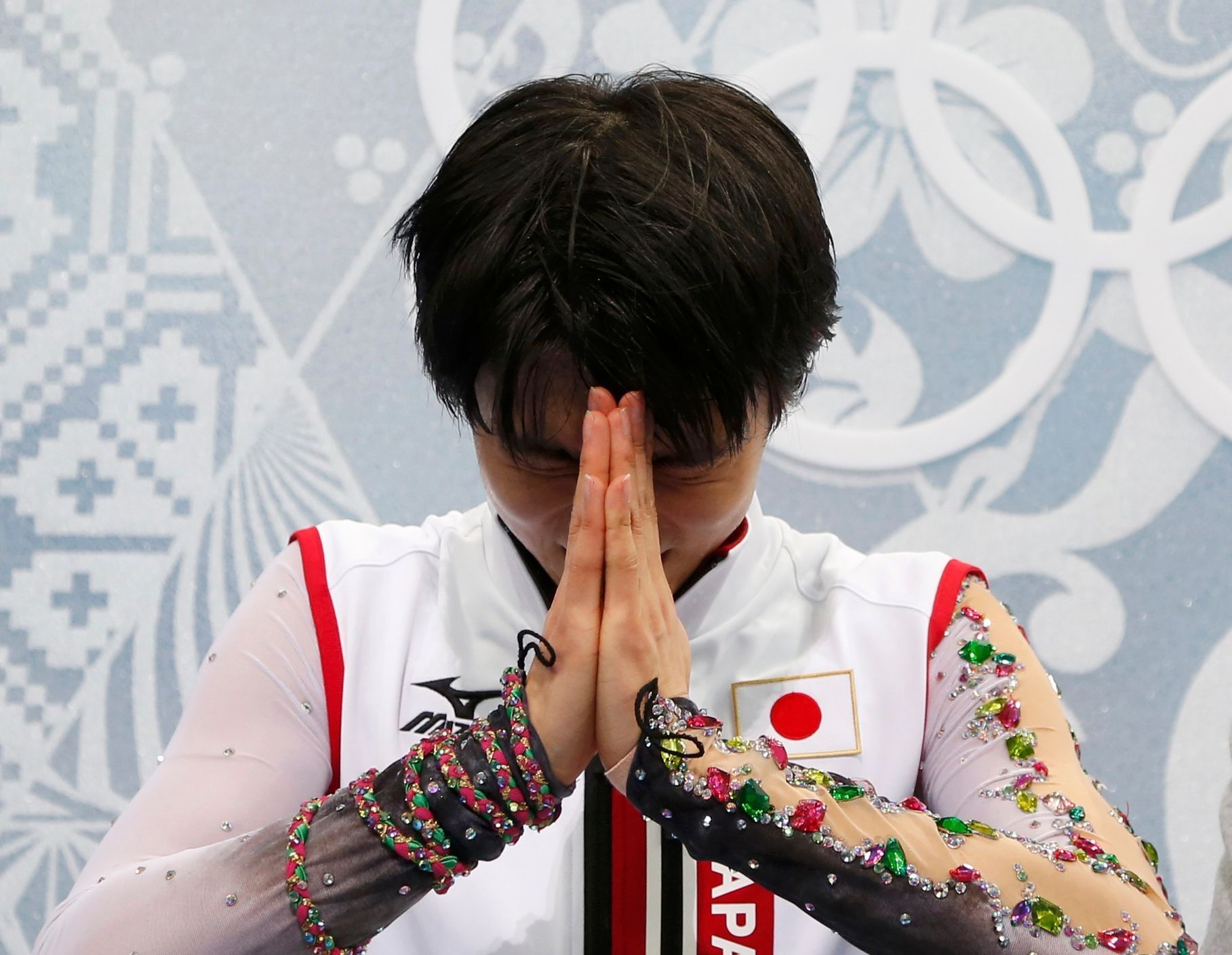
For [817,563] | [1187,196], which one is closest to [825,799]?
[817,563]

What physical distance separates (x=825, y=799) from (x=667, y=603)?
0.58ft

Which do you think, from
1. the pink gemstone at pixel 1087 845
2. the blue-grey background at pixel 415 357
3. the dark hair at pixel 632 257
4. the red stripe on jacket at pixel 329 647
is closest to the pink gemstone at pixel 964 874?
the pink gemstone at pixel 1087 845

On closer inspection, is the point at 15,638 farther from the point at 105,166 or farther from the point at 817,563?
the point at 817,563

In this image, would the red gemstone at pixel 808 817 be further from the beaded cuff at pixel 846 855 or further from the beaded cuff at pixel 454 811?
the beaded cuff at pixel 454 811

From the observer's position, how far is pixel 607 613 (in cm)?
90

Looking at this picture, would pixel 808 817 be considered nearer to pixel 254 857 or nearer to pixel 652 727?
pixel 652 727

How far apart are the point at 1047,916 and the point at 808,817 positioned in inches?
6.8

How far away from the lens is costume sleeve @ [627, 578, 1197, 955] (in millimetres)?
821

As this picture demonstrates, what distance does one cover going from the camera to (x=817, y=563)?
117cm

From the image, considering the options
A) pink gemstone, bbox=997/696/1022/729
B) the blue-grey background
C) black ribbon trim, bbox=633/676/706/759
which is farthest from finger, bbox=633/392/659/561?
the blue-grey background

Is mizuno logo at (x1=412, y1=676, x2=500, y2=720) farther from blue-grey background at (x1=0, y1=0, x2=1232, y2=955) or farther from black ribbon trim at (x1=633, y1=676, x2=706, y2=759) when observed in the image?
blue-grey background at (x1=0, y1=0, x2=1232, y2=955)

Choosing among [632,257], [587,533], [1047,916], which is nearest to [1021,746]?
[1047,916]

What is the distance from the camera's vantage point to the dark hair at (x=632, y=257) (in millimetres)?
844

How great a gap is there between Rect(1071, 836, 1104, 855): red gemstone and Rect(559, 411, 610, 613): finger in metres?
0.38
